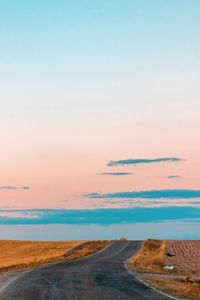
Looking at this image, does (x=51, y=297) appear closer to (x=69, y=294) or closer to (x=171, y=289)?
(x=69, y=294)

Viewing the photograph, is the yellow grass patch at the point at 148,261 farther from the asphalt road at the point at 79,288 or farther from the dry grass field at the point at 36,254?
the asphalt road at the point at 79,288

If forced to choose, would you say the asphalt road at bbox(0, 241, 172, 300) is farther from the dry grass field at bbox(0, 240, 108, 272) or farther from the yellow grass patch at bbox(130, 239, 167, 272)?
the dry grass field at bbox(0, 240, 108, 272)

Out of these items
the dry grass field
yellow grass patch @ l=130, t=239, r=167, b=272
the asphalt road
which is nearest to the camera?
the asphalt road

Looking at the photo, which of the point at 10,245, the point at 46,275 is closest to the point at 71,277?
the point at 46,275

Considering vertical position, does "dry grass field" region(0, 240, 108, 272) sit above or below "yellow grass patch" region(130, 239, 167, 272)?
above

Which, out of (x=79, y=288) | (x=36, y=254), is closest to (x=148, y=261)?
(x=79, y=288)

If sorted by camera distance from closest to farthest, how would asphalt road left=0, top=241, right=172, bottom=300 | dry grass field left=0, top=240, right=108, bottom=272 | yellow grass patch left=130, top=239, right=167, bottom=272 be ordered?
asphalt road left=0, top=241, right=172, bottom=300 → yellow grass patch left=130, top=239, right=167, bottom=272 → dry grass field left=0, top=240, right=108, bottom=272

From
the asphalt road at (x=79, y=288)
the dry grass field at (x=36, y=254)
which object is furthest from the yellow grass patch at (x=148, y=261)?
the asphalt road at (x=79, y=288)

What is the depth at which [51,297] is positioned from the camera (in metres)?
26.3

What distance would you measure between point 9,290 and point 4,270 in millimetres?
22573

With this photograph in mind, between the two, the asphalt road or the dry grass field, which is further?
the dry grass field

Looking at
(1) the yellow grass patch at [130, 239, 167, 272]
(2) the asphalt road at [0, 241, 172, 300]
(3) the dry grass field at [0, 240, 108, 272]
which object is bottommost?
(2) the asphalt road at [0, 241, 172, 300]

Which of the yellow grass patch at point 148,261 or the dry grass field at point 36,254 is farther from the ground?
the dry grass field at point 36,254

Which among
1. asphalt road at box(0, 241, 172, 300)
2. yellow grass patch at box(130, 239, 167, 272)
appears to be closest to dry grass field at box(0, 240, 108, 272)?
yellow grass patch at box(130, 239, 167, 272)
